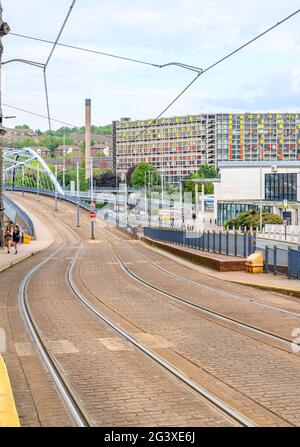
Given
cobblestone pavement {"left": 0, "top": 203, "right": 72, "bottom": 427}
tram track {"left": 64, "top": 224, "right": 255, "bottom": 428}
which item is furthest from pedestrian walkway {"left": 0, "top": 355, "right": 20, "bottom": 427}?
tram track {"left": 64, "top": 224, "right": 255, "bottom": 428}

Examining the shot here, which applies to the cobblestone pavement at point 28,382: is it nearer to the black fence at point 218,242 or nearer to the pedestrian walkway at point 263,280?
the pedestrian walkway at point 263,280

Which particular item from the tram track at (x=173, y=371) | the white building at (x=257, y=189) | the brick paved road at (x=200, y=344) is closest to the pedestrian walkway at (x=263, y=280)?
the brick paved road at (x=200, y=344)

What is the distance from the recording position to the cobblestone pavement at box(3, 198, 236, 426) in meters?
8.17

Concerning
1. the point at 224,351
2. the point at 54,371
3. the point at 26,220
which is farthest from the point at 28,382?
the point at 26,220

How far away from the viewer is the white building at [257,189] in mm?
91250

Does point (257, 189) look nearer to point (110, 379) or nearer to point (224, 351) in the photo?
point (224, 351)

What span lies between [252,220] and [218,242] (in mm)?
43238

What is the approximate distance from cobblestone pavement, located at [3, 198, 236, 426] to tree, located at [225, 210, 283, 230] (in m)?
62.4

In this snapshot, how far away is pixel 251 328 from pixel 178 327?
1.50m

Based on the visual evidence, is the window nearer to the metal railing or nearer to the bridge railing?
the bridge railing

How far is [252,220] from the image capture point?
262 feet

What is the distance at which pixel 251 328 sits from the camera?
14984 millimetres
